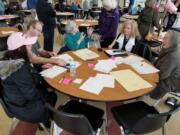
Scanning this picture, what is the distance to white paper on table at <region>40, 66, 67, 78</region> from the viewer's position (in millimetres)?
2230

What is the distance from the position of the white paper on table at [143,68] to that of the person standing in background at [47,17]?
2853 millimetres

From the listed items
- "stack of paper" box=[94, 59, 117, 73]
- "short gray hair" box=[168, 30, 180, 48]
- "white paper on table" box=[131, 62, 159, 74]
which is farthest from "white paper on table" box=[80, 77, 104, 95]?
"short gray hair" box=[168, 30, 180, 48]

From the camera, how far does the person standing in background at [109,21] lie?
143 inches

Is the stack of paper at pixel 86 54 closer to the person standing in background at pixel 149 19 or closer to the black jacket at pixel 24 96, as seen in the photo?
the black jacket at pixel 24 96

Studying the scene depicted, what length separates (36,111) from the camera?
197cm

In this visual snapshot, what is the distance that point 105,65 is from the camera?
2.51 meters

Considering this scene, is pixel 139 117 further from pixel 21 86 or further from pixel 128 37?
pixel 128 37

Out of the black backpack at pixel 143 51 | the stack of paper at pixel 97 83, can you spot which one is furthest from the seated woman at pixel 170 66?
the stack of paper at pixel 97 83

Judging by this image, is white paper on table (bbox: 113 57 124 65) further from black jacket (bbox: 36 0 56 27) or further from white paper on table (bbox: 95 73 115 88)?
black jacket (bbox: 36 0 56 27)

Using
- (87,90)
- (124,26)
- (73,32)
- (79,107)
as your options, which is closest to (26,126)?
(79,107)

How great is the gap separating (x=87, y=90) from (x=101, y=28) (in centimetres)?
216

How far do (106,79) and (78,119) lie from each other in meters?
0.69

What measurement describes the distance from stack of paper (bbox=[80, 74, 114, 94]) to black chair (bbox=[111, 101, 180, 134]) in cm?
28

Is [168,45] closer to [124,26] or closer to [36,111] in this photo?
[124,26]
